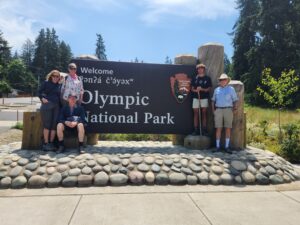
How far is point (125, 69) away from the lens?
266 inches

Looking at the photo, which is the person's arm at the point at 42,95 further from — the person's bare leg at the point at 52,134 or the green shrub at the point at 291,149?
the green shrub at the point at 291,149

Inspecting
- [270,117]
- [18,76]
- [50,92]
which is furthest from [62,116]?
[18,76]

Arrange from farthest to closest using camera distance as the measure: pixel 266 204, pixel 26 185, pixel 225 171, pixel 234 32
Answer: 1. pixel 234 32
2. pixel 225 171
3. pixel 26 185
4. pixel 266 204

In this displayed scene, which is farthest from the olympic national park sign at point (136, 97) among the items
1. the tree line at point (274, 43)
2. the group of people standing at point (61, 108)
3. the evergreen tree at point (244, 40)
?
the evergreen tree at point (244, 40)

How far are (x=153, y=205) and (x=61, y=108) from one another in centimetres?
314

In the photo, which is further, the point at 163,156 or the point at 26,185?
the point at 163,156

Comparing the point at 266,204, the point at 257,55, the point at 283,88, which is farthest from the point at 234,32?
the point at 266,204

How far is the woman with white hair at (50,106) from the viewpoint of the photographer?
5988 millimetres

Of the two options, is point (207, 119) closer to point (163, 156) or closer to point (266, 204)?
point (163, 156)

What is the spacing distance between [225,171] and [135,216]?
7.90 feet

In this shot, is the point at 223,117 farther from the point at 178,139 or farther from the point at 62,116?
the point at 62,116

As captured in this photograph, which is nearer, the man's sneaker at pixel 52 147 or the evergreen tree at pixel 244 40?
the man's sneaker at pixel 52 147

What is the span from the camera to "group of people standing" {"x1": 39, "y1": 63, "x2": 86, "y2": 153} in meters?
5.92

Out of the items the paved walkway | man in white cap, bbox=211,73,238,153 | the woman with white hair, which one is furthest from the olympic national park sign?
the paved walkway
